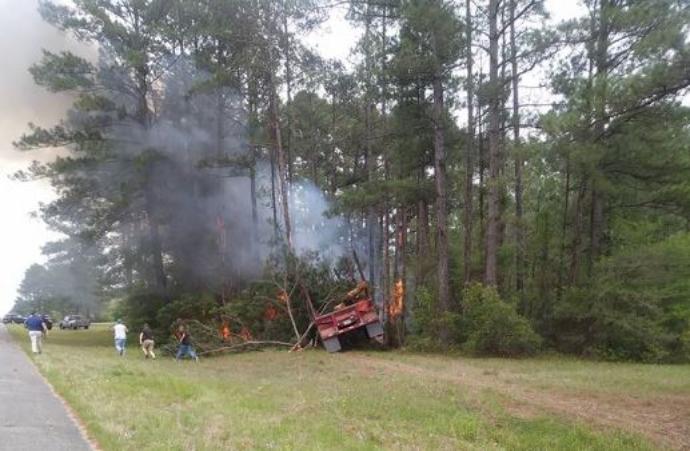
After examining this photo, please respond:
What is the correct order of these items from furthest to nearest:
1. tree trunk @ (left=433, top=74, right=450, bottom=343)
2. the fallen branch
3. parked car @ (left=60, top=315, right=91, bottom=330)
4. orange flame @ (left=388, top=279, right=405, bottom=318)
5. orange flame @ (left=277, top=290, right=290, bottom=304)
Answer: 1. parked car @ (left=60, top=315, right=91, bottom=330)
2. orange flame @ (left=388, top=279, right=405, bottom=318)
3. orange flame @ (left=277, top=290, right=290, bottom=304)
4. the fallen branch
5. tree trunk @ (left=433, top=74, right=450, bottom=343)

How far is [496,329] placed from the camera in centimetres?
1955

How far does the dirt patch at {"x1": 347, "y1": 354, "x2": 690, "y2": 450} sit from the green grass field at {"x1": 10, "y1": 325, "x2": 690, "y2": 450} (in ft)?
0.08

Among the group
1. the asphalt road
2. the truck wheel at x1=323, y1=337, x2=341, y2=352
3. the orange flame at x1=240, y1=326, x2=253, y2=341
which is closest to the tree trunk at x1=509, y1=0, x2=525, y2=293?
the truck wheel at x1=323, y1=337, x2=341, y2=352

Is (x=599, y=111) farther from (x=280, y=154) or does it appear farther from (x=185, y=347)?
(x=280, y=154)

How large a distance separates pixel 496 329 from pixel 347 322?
208 inches

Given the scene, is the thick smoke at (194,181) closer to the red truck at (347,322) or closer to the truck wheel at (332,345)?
the red truck at (347,322)

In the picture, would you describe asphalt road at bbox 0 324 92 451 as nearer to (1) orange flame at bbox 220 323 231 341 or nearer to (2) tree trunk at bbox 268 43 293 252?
(1) orange flame at bbox 220 323 231 341

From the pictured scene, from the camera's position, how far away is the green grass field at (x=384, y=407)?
8.00 meters

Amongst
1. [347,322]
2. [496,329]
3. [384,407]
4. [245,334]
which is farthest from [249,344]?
[384,407]

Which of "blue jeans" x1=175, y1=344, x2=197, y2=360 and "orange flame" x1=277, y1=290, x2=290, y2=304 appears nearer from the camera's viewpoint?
A: "blue jeans" x1=175, y1=344, x2=197, y2=360

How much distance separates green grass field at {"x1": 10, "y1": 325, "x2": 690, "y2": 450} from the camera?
800 cm

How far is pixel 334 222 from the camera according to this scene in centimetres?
3409

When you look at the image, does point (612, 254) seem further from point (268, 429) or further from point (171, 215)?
point (171, 215)

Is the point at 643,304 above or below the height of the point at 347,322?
above
